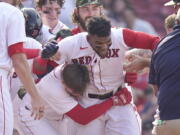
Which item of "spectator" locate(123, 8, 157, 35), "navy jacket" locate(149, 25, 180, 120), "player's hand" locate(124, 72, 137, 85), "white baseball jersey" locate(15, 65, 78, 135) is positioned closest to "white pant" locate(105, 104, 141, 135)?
"player's hand" locate(124, 72, 137, 85)

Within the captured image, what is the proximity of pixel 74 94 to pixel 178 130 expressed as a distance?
54.9 inches

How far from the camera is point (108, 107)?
7004mm

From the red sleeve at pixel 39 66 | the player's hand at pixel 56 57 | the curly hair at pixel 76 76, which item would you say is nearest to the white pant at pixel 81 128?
the curly hair at pixel 76 76

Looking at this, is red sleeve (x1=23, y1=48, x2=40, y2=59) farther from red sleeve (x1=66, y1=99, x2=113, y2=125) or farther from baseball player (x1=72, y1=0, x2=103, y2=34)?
baseball player (x1=72, y1=0, x2=103, y2=34)

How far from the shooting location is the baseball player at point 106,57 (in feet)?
22.0

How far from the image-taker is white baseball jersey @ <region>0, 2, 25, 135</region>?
589 cm

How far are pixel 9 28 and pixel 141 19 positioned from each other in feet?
21.4

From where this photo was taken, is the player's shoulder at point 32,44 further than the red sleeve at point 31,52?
Yes

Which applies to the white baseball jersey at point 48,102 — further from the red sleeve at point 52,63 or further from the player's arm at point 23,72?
the player's arm at point 23,72

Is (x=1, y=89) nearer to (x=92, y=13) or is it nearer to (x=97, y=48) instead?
(x=97, y=48)

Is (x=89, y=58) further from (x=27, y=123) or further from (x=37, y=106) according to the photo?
(x=37, y=106)

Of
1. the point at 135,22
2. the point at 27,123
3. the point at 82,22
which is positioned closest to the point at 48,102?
the point at 27,123

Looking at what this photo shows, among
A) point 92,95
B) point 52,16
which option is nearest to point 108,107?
point 92,95

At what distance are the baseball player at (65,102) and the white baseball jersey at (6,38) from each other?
1017mm
